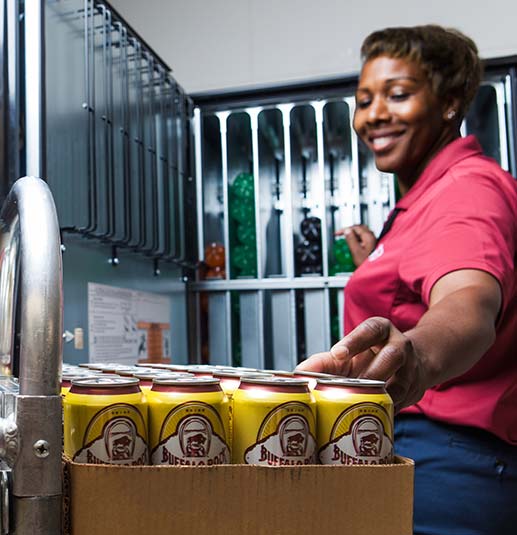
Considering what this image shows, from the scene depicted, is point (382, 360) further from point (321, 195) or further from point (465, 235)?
point (321, 195)

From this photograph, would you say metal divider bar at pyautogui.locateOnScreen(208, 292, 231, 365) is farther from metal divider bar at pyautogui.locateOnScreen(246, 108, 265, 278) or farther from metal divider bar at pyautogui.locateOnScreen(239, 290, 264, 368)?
metal divider bar at pyautogui.locateOnScreen(246, 108, 265, 278)

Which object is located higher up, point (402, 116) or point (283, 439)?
point (402, 116)

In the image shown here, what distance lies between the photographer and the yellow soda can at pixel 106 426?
66cm

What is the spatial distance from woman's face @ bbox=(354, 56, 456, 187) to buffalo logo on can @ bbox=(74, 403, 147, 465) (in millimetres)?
1113

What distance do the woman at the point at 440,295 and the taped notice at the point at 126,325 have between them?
2.12 feet

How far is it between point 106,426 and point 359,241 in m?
1.53

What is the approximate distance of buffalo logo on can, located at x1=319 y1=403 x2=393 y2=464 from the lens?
69cm

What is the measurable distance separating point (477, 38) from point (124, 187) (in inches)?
48.3

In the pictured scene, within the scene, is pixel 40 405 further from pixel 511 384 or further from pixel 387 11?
pixel 387 11

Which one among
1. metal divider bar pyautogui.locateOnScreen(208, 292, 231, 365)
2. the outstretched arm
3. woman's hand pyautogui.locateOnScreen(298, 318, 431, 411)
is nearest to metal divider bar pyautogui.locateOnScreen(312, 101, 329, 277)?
metal divider bar pyautogui.locateOnScreen(208, 292, 231, 365)

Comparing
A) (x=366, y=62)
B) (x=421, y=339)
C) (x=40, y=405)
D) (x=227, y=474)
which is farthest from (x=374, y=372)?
(x=366, y=62)

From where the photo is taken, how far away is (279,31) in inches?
98.0

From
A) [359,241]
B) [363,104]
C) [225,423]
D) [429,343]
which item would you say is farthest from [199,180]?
[225,423]

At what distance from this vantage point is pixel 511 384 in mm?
1297
